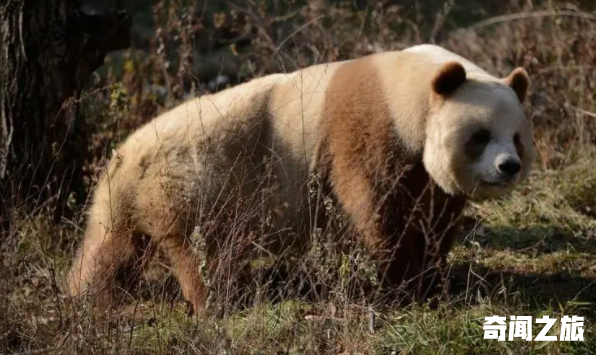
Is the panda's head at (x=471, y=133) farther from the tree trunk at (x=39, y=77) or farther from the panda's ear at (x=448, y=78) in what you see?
the tree trunk at (x=39, y=77)

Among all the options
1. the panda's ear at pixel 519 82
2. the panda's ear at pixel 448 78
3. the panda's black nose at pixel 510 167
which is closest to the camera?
the panda's black nose at pixel 510 167

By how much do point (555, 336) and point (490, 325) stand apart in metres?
0.30

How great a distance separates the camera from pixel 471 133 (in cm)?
509

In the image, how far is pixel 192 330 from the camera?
439cm

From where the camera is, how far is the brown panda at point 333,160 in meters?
5.09

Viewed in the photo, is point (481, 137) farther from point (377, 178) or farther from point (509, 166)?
point (377, 178)

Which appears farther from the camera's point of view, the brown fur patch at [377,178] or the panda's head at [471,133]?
the brown fur patch at [377,178]

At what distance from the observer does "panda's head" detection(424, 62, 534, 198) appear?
5043 mm

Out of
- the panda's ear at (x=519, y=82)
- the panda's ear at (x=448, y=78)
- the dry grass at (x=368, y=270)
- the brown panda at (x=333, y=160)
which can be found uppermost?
the panda's ear at (x=448, y=78)

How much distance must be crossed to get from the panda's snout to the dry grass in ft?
1.34

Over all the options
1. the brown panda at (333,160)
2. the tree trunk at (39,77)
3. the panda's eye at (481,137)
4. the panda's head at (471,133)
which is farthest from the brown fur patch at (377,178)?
the tree trunk at (39,77)

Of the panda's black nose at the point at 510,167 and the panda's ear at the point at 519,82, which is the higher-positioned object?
the panda's ear at the point at 519,82

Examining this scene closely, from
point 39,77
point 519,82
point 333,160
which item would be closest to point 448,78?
point 519,82

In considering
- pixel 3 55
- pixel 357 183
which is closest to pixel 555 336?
pixel 357 183
